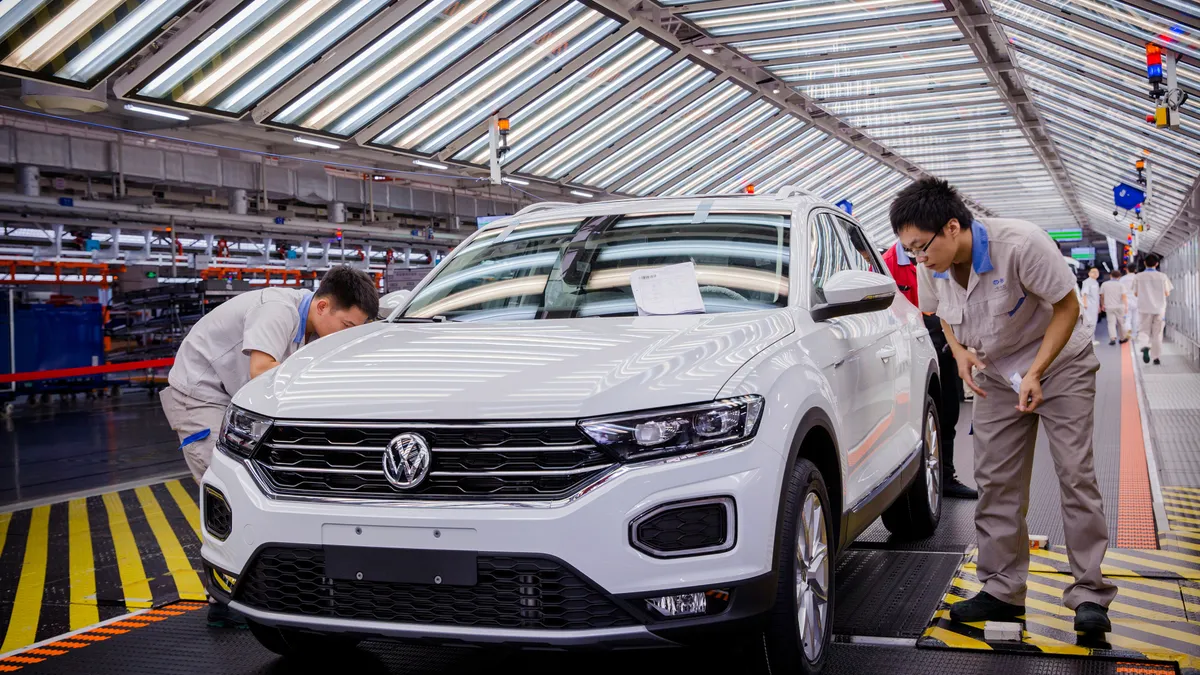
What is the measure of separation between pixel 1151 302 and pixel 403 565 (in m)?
17.3

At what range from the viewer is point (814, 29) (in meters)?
17.1

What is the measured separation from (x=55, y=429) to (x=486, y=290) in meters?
11.4

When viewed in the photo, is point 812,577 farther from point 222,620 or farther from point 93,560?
point 93,560

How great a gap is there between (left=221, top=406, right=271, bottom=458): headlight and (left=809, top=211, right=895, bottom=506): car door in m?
1.74

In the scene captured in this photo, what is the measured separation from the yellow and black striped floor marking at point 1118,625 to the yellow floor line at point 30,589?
3.65m

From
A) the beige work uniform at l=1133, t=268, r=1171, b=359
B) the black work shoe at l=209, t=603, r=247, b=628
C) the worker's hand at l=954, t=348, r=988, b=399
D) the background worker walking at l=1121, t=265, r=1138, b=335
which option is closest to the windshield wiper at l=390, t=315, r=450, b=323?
the black work shoe at l=209, t=603, r=247, b=628

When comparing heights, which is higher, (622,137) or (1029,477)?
(622,137)

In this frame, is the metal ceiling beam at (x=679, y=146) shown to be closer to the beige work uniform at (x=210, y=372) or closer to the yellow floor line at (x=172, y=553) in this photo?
the yellow floor line at (x=172, y=553)

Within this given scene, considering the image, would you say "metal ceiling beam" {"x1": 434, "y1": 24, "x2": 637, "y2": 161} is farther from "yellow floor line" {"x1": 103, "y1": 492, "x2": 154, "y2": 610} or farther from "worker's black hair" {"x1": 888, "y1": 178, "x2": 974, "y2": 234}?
"worker's black hair" {"x1": 888, "y1": 178, "x2": 974, "y2": 234}

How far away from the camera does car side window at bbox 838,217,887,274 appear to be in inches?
192

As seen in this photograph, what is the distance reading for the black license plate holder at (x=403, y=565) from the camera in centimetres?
256

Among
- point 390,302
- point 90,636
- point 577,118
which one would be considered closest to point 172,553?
point 90,636

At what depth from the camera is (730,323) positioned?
3195 mm

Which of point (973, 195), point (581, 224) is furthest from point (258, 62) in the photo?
point (973, 195)
